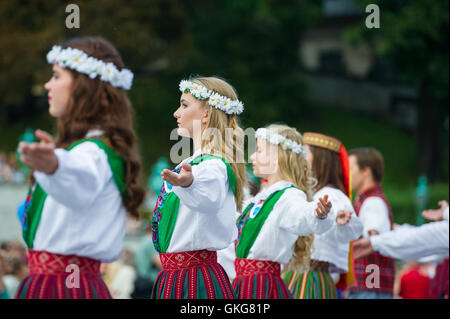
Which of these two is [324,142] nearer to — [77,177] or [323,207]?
[323,207]

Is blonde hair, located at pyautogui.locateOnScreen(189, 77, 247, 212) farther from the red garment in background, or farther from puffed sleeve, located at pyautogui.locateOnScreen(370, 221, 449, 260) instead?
the red garment in background

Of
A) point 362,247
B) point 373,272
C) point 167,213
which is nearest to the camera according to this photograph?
point 167,213

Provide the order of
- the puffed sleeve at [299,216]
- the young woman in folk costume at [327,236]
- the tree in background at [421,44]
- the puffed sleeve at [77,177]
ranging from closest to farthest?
the puffed sleeve at [77,177] → the puffed sleeve at [299,216] → the young woman in folk costume at [327,236] → the tree in background at [421,44]

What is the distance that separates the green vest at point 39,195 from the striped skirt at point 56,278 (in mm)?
87

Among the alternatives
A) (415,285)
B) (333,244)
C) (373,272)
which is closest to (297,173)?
(333,244)

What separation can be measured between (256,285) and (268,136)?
87 cm

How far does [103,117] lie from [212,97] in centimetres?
59

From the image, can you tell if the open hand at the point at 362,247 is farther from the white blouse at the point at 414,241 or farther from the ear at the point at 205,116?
the ear at the point at 205,116

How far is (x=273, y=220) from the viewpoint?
4039mm

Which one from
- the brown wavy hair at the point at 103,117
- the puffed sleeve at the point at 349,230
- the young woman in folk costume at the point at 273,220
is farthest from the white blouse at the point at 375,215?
the brown wavy hair at the point at 103,117

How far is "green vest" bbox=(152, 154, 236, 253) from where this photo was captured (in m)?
3.31

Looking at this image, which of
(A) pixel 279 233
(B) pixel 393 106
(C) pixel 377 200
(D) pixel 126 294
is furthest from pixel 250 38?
(A) pixel 279 233

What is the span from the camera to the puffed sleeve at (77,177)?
260 cm

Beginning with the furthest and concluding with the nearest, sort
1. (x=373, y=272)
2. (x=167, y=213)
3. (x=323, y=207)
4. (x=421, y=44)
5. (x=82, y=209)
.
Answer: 1. (x=421, y=44)
2. (x=373, y=272)
3. (x=323, y=207)
4. (x=167, y=213)
5. (x=82, y=209)
